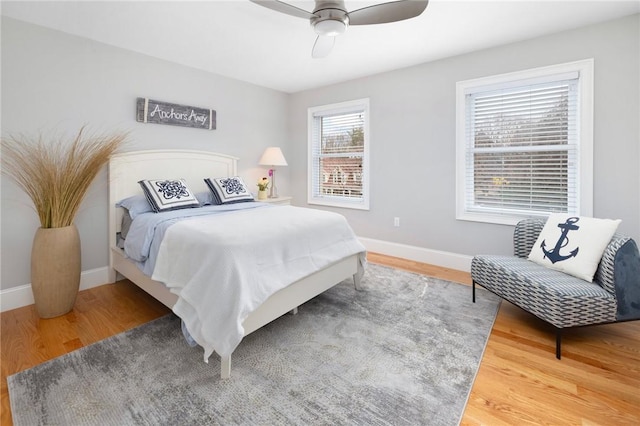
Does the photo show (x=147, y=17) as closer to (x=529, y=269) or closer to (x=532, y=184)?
(x=529, y=269)

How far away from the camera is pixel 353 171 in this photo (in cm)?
435

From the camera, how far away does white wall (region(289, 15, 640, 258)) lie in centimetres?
250

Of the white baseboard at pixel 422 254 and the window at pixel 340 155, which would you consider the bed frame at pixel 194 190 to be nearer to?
the white baseboard at pixel 422 254

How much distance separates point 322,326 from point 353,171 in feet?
8.65

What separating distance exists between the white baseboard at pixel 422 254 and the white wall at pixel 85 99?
2436 millimetres

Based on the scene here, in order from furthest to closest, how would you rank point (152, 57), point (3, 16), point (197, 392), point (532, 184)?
point (152, 57)
point (532, 184)
point (3, 16)
point (197, 392)

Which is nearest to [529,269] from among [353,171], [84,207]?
[353,171]

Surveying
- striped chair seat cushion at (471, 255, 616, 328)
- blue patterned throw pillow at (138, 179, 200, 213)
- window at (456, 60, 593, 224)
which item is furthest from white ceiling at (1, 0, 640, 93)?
striped chair seat cushion at (471, 255, 616, 328)

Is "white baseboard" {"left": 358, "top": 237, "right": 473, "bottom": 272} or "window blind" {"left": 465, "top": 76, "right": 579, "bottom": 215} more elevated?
"window blind" {"left": 465, "top": 76, "right": 579, "bottom": 215}

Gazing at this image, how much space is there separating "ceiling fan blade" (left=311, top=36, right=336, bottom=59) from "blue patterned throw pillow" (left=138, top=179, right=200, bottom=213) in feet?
6.06

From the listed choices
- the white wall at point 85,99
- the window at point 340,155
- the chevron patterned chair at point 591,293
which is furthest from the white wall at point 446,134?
the white wall at point 85,99

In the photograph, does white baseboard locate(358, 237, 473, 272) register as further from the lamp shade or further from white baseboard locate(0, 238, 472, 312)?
the lamp shade

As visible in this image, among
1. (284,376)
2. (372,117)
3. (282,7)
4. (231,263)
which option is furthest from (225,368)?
(372,117)

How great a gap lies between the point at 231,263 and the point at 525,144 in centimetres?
302
